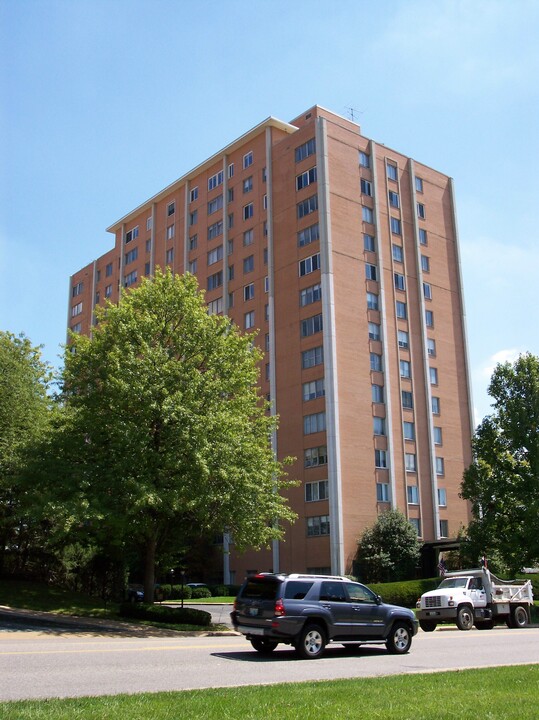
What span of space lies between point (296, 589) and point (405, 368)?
4201cm

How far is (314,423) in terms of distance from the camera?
172 feet

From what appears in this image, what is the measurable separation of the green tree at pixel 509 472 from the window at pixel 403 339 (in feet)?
58.2

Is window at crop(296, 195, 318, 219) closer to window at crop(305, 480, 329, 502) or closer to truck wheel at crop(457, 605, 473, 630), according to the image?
window at crop(305, 480, 329, 502)

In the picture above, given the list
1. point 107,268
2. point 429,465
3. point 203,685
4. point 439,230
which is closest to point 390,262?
point 439,230

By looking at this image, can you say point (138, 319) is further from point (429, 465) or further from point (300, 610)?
point (429, 465)

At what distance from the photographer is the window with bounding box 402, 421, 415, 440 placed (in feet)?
181

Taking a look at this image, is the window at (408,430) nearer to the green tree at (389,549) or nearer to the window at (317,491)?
the green tree at (389,549)

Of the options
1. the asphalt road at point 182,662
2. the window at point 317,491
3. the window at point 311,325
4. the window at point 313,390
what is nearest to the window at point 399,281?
the window at point 311,325

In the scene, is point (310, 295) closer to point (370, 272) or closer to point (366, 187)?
point (370, 272)

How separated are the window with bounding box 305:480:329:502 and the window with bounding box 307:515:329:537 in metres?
1.30

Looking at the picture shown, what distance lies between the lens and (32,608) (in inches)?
1149

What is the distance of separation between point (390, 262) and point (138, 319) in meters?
33.5

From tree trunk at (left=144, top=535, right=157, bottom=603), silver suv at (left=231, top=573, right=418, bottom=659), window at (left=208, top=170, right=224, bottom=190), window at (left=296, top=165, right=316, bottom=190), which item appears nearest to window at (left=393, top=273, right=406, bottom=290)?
window at (left=296, top=165, right=316, bottom=190)

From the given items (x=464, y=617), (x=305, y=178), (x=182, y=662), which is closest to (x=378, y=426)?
(x=305, y=178)
